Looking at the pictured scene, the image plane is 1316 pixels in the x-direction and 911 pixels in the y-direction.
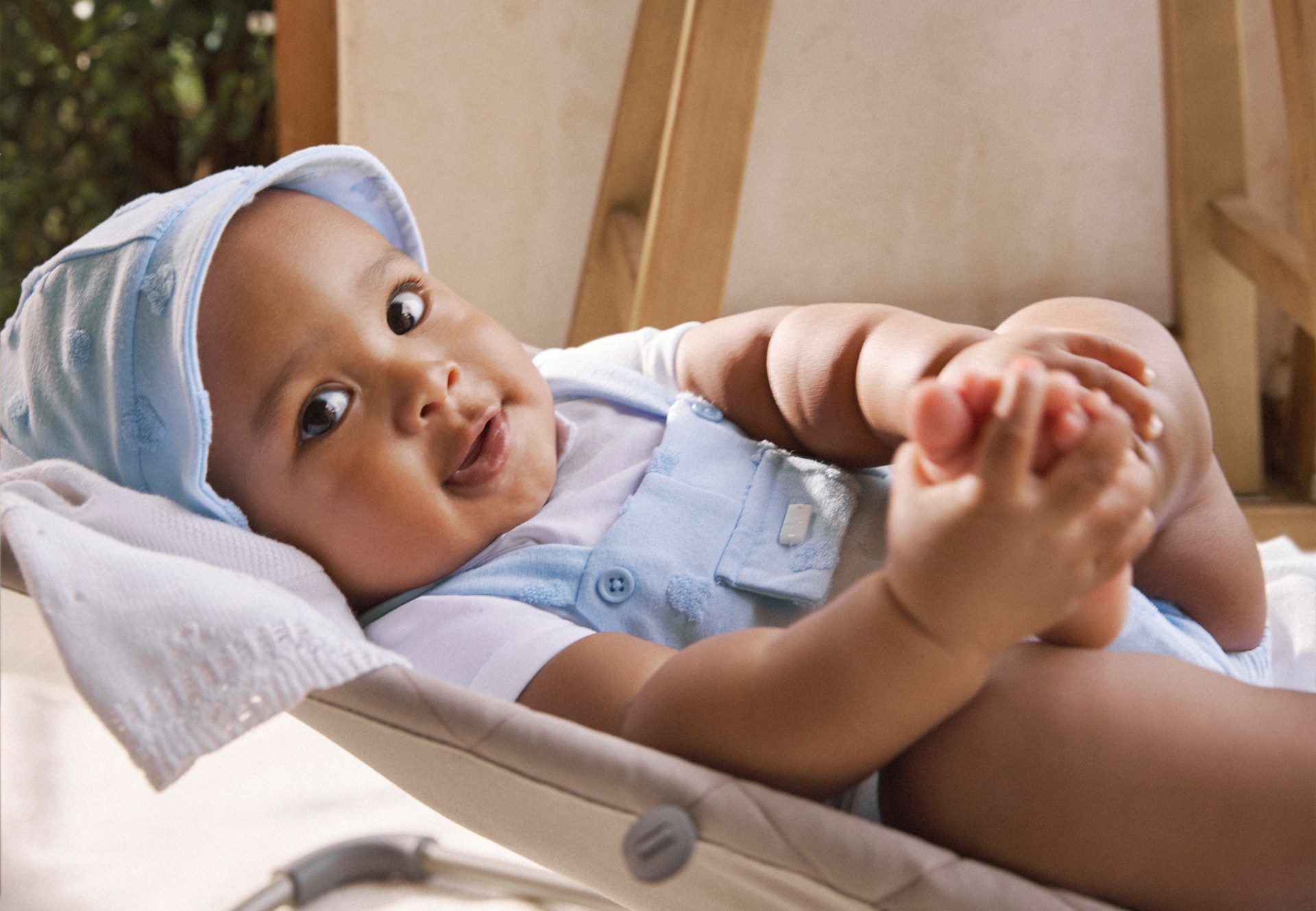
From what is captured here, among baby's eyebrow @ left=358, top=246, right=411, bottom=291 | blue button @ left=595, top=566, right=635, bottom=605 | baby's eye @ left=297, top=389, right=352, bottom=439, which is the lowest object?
blue button @ left=595, top=566, right=635, bottom=605

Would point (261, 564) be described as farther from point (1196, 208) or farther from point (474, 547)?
point (1196, 208)

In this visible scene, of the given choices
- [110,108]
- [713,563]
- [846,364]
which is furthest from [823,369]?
[110,108]

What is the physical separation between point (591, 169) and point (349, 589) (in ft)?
2.97

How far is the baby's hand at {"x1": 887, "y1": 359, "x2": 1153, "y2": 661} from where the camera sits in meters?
0.37

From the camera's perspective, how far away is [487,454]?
71 cm

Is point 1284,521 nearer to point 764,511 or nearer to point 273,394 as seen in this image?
point 764,511

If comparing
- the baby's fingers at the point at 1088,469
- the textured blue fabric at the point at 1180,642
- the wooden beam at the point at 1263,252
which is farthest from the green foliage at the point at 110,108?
the baby's fingers at the point at 1088,469

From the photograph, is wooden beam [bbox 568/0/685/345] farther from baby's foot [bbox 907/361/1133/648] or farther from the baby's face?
baby's foot [bbox 907/361/1133/648]

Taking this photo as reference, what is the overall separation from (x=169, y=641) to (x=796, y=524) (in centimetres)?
36

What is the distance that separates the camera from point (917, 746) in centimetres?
48

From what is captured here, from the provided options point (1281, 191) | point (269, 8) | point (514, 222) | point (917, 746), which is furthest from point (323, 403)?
point (269, 8)

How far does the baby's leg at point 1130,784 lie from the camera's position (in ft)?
1.44

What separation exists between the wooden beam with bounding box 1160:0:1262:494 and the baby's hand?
0.99m

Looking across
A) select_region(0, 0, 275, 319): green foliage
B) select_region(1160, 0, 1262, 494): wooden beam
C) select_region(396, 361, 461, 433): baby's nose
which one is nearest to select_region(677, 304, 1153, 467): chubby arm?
select_region(396, 361, 461, 433): baby's nose
